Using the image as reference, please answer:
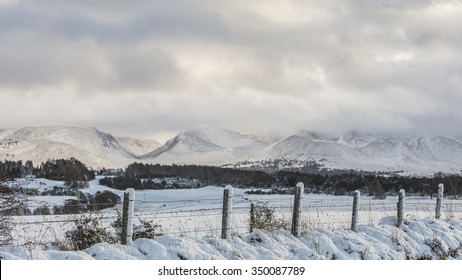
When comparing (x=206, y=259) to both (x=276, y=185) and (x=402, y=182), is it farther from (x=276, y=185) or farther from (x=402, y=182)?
(x=276, y=185)

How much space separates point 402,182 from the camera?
135 m

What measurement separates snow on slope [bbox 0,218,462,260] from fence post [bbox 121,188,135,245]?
20 centimetres

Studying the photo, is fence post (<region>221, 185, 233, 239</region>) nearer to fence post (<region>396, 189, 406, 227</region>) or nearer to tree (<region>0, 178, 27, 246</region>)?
tree (<region>0, 178, 27, 246</region>)

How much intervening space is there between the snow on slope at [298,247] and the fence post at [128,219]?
201mm

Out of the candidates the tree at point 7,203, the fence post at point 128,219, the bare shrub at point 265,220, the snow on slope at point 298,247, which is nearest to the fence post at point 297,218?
the snow on slope at point 298,247

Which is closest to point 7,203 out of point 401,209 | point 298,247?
point 298,247

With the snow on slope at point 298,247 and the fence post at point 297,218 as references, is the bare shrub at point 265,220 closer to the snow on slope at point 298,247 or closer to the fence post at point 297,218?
the fence post at point 297,218

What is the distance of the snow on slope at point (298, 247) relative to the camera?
10936mm

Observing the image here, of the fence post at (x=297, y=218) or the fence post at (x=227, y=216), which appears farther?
the fence post at (x=297, y=218)

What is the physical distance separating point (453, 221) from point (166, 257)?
41.0 ft

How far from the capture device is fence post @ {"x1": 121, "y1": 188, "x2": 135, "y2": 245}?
11869mm

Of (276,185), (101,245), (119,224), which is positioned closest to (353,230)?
(119,224)

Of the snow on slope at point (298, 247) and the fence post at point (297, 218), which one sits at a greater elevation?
the fence post at point (297, 218)

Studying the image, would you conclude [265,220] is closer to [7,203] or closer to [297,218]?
[297,218]
